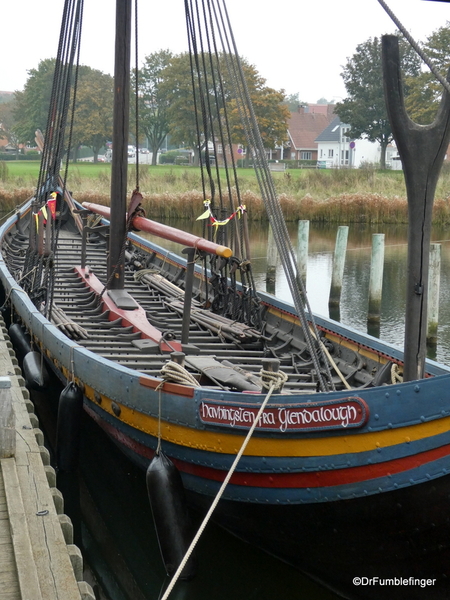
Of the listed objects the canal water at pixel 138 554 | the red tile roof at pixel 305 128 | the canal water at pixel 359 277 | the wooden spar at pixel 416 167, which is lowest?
the canal water at pixel 138 554

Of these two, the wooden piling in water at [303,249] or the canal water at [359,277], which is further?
the wooden piling in water at [303,249]

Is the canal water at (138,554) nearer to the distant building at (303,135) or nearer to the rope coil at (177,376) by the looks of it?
the rope coil at (177,376)

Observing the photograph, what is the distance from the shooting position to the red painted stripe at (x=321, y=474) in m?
4.75

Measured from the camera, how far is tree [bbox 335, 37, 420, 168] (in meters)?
57.0

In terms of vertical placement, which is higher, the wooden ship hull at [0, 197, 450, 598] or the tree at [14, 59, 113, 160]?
the tree at [14, 59, 113, 160]

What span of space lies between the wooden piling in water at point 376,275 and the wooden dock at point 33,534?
11440 mm

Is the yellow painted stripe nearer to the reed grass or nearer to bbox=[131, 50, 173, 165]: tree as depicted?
the reed grass

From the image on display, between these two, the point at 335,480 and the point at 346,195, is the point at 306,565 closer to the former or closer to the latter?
the point at 335,480

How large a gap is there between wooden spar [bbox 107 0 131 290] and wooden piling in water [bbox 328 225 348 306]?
824 centimetres

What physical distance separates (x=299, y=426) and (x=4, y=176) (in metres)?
33.7

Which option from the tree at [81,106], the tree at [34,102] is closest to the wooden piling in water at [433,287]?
the tree at [81,106]

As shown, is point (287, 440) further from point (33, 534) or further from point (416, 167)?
point (416, 167)

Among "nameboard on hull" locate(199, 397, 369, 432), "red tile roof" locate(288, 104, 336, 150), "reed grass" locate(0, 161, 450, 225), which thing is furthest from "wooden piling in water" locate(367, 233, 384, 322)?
"red tile roof" locate(288, 104, 336, 150)

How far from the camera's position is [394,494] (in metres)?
4.95
